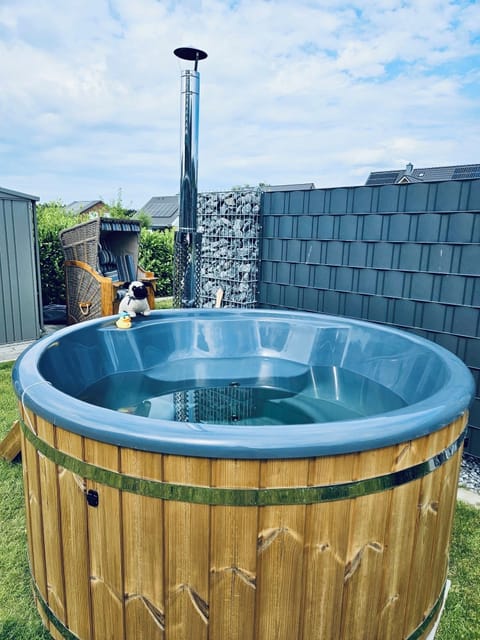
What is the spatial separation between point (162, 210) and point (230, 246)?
25.3 metres

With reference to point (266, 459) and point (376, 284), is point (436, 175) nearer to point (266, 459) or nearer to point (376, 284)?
point (376, 284)

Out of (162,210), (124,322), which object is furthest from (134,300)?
(162,210)

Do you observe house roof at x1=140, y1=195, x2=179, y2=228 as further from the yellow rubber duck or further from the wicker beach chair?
the yellow rubber duck

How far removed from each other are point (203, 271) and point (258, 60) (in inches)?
93.0

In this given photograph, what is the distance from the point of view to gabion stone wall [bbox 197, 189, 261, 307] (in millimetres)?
4723

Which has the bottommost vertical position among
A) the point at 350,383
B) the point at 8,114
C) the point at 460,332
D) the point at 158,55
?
the point at 350,383

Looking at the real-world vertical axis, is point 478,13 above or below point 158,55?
above

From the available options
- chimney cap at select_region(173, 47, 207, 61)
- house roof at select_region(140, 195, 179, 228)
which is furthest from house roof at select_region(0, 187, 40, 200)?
house roof at select_region(140, 195, 179, 228)

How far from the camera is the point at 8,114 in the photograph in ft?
38.1

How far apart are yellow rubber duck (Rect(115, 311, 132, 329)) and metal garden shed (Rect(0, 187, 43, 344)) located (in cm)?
269

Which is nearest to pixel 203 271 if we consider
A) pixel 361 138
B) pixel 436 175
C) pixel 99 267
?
pixel 99 267

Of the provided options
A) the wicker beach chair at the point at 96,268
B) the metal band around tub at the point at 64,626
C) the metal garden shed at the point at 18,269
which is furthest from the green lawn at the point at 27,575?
the wicker beach chair at the point at 96,268

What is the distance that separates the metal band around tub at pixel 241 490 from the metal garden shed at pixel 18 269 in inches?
185

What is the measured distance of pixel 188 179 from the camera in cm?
392
